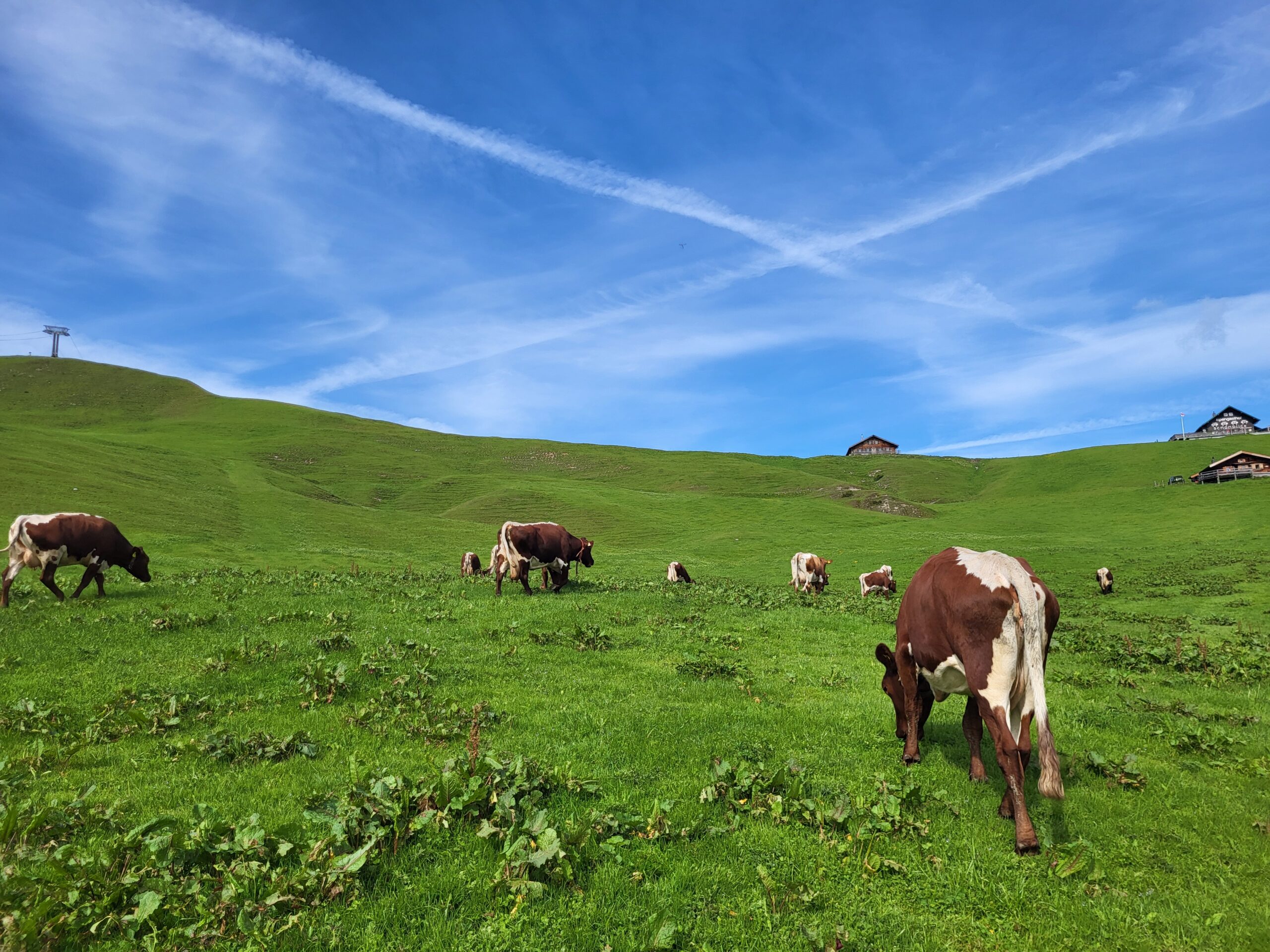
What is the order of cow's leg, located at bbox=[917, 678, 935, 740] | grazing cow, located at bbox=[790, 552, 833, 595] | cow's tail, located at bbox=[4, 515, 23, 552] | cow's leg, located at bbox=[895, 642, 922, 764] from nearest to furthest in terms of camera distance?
cow's leg, located at bbox=[895, 642, 922, 764] < cow's leg, located at bbox=[917, 678, 935, 740] < cow's tail, located at bbox=[4, 515, 23, 552] < grazing cow, located at bbox=[790, 552, 833, 595]

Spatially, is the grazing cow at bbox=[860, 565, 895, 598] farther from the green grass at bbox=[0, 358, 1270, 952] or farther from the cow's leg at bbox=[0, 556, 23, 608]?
the cow's leg at bbox=[0, 556, 23, 608]

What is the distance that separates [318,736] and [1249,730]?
51.7 ft

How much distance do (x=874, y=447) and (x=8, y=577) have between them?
19153 cm

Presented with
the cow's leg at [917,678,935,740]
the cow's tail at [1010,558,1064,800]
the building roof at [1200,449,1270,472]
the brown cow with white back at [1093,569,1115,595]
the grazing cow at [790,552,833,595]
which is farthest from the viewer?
the building roof at [1200,449,1270,472]

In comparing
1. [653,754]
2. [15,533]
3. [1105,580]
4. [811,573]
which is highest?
[15,533]

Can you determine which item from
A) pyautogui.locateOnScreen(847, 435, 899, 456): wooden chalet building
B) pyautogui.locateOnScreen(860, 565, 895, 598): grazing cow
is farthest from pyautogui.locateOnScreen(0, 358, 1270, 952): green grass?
pyautogui.locateOnScreen(847, 435, 899, 456): wooden chalet building

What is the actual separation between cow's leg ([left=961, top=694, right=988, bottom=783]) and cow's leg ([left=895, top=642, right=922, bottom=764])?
2.33ft

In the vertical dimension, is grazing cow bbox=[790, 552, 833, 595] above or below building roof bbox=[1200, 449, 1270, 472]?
below

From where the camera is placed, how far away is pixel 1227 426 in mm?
161125

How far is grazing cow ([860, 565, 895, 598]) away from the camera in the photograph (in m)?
35.7

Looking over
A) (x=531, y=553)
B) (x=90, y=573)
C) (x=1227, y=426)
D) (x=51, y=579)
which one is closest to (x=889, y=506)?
(x=531, y=553)

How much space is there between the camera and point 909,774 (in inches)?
359

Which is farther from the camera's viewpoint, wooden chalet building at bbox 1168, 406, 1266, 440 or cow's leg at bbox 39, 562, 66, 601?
wooden chalet building at bbox 1168, 406, 1266, 440

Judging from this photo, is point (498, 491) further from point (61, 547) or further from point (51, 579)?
point (51, 579)
